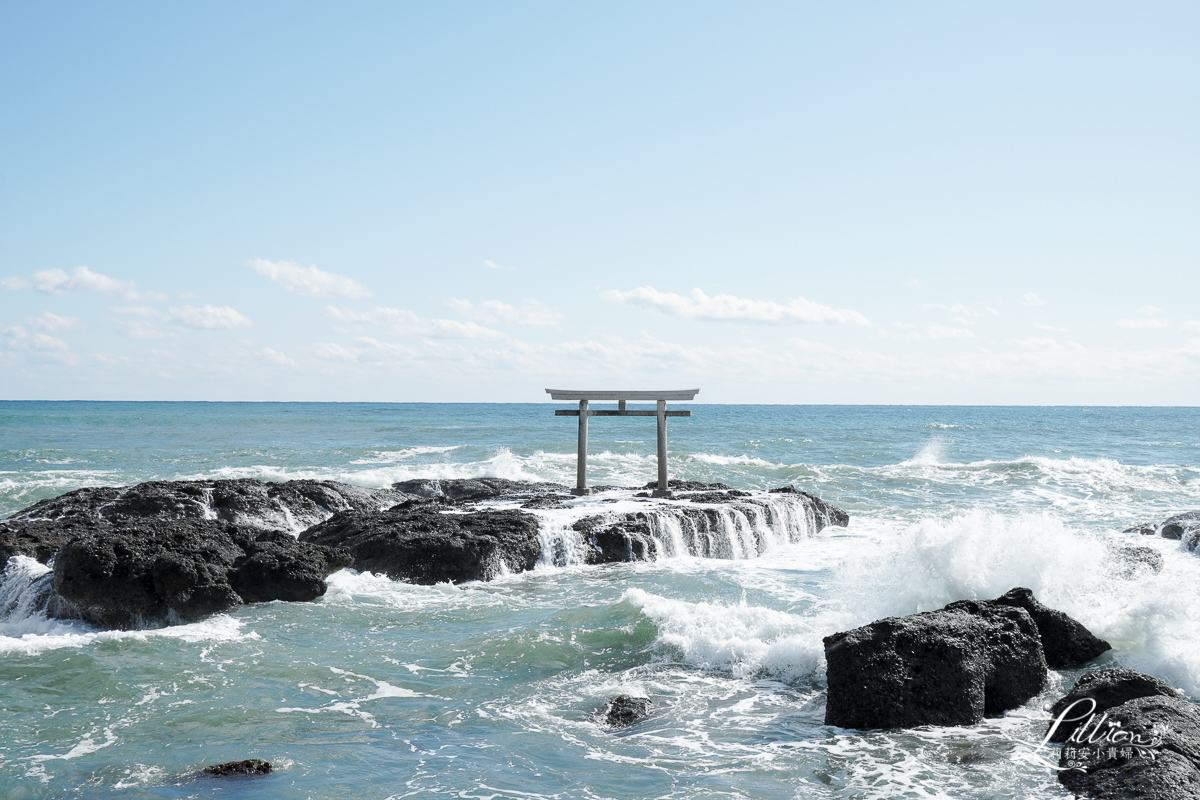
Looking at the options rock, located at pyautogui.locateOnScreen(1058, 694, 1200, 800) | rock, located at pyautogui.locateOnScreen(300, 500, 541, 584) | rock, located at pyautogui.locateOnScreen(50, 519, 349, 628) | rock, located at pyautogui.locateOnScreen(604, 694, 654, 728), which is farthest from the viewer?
rock, located at pyautogui.locateOnScreen(300, 500, 541, 584)

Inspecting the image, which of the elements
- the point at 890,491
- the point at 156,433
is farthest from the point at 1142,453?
the point at 156,433

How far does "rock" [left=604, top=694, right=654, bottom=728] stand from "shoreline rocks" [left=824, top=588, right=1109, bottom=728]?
58.9 inches

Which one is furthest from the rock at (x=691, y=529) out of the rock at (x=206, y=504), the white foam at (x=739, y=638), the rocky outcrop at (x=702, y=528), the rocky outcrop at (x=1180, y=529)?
the rocky outcrop at (x=1180, y=529)

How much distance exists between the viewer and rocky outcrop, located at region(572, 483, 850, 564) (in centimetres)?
1457

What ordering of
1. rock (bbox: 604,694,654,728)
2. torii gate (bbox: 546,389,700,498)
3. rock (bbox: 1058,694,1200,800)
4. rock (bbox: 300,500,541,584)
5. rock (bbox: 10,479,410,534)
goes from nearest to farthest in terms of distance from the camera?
rock (bbox: 1058,694,1200,800), rock (bbox: 604,694,654,728), rock (bbox: 300,500,541,584), rock (bbox: 10,479,410,534), torii gate (bbox: 546,389,700,498)

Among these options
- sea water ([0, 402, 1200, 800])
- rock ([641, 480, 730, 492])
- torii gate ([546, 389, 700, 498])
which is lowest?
sea water ([0, 402, 1200, 800])

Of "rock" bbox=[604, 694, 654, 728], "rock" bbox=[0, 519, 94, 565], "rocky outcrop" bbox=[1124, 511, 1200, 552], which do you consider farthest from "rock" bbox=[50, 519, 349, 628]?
"rocky outcrop" bbox=[1124, 511, 1200, 552]

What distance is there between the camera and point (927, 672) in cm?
689

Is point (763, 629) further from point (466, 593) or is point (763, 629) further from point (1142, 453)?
point (1142, 453)

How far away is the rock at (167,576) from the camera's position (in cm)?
985

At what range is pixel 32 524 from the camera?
1321cm

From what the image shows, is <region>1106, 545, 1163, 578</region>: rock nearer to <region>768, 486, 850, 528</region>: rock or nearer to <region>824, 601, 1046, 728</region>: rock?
<region>824, 601, 1046, 728</region>: rock

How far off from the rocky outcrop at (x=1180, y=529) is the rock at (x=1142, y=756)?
12.7 meters

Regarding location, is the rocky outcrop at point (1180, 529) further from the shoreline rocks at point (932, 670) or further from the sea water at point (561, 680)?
the shoreline rocks at point (932, 670)
